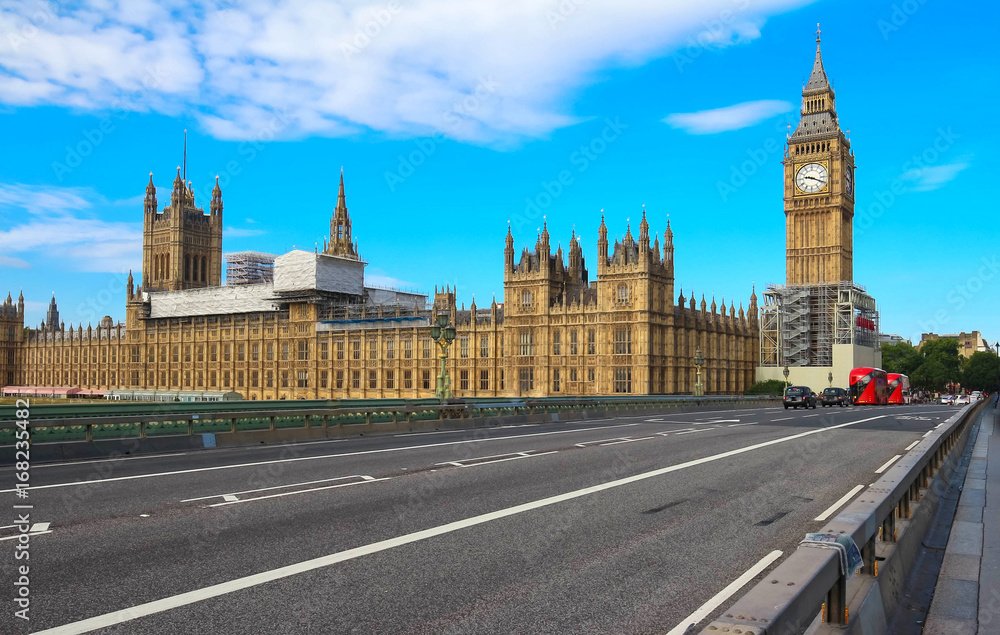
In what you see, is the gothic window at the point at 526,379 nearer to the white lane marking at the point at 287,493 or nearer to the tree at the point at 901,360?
the white lane marking at the point at 287,493

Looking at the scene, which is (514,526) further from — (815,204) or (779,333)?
(815,204)

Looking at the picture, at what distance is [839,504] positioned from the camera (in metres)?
12.1

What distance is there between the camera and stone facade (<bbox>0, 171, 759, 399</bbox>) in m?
72.5

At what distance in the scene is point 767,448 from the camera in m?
21.1

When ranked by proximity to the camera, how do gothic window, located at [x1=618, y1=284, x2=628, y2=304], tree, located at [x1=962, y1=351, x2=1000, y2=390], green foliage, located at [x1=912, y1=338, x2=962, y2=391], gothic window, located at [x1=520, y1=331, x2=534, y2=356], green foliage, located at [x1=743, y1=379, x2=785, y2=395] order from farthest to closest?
1. tree, located at [x1=962, y1=351, x2=1000, y2=390]
2. green foliage, located at [x1=912, y1=338, x2=962, y2=391]
3. green foliage, located at [x1=743, y1=379, x2=785, y2=395]
4. gothic window, located at [x1=520, y1=331, x2=534, y2=356]
5. gothic window, located at [x1=618, y1=284, x2=628, y2=304]

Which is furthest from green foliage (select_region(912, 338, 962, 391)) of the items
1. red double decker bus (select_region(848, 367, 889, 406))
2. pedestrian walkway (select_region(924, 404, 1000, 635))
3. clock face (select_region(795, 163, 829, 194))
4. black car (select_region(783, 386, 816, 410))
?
pedestrian walkway (select_region(924, 404, 1000, 635))

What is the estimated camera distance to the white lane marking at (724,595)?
6.32 meters

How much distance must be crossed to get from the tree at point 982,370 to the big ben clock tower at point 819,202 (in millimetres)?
56730

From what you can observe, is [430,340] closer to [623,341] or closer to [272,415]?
[623,341]

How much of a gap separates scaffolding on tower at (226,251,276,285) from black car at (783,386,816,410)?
104346mm

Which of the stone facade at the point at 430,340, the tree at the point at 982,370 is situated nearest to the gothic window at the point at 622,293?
the stone facade at the point at 430,340

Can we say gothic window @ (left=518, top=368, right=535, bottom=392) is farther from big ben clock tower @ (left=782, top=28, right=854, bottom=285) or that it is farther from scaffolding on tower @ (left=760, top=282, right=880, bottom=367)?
big ben clock tower @ (left=782, top=28, right=854, bottom=285)

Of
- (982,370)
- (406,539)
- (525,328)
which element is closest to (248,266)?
(525,328)

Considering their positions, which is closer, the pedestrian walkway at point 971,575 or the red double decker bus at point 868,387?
the pedestrian walkway at point 971,575
